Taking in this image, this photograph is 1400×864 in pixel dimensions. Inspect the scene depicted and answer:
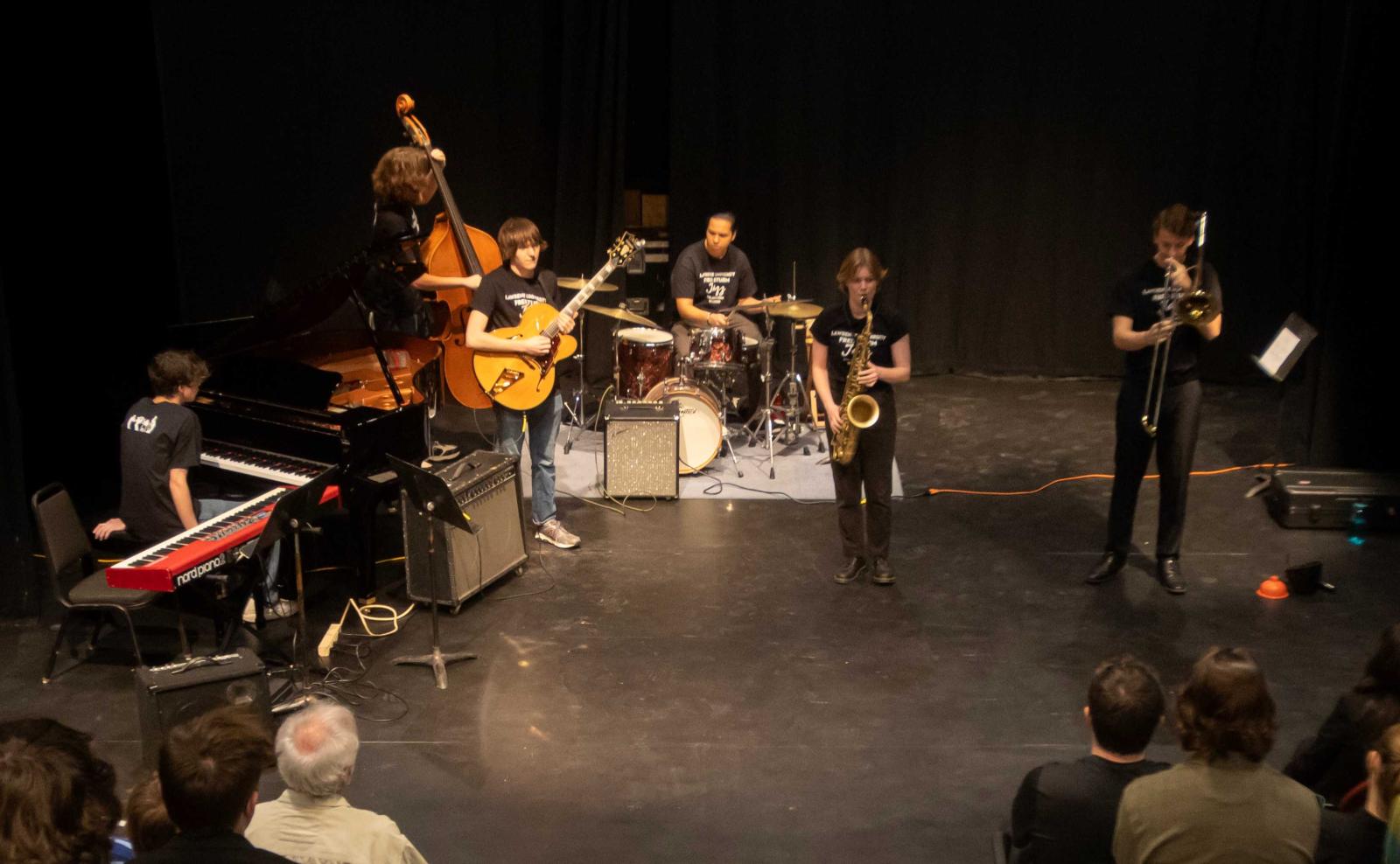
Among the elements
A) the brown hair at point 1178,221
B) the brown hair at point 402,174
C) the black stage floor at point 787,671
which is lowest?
the black stage floor at point 787,671

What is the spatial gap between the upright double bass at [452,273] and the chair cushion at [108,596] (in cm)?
224

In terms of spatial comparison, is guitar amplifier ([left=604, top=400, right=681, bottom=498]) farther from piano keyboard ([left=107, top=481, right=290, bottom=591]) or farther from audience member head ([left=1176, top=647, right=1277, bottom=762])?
audience member head ([left=1176, top=647, right=1277, bottom=762])

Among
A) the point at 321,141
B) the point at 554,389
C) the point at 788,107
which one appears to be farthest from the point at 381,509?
the point at 788,107

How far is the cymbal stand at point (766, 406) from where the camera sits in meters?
8.55

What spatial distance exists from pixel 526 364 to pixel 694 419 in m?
1.81

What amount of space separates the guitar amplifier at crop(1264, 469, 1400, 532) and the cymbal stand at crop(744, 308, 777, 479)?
10.1ft

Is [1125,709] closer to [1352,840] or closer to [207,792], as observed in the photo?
[1352,840]

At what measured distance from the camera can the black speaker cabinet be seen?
4.61 metres

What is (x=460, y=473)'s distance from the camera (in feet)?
20.7

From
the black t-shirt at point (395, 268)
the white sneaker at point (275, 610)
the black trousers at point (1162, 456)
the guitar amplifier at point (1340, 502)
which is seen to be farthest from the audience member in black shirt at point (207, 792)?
the guitar amplifier at point (1340, 502)

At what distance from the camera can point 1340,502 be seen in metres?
7.29

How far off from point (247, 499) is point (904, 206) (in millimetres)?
6629

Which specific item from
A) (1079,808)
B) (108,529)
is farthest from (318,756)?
(108,529)

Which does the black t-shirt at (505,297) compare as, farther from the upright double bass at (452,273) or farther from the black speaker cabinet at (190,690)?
the black speaker cabinet at (190,690)
